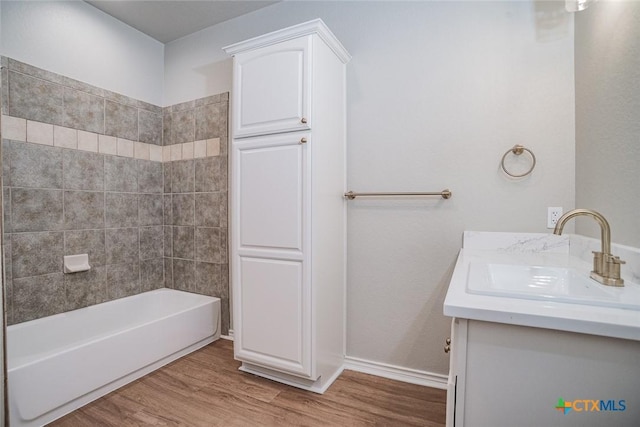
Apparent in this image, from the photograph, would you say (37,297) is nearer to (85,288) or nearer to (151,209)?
(85,288)

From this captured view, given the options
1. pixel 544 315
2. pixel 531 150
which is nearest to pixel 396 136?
pixel 531 150

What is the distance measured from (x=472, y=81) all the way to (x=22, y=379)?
107 inches

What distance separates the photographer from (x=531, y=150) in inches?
62.6

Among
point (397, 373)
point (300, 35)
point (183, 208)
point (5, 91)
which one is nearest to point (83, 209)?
point (183, 208)

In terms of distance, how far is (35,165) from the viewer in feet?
6.34

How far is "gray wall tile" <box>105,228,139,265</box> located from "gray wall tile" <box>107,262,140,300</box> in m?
0.05

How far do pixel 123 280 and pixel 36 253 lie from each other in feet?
2.05

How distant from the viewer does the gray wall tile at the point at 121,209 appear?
2.34 metres

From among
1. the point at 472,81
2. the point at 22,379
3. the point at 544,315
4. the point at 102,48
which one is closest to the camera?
the point at 544,315

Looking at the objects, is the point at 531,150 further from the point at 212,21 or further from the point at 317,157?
the point at 212,21

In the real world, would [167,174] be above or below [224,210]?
above

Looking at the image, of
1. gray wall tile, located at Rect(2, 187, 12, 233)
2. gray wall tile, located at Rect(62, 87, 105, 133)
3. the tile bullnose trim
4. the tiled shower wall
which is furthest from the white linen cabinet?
gray wall tile, located at Rect(2, 187, 12, 233)

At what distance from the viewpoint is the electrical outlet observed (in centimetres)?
154

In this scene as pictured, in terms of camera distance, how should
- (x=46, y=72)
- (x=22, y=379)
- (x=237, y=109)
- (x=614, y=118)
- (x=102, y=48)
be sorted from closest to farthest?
(x=614, y=118) → (x=22, y=379) → (x=237, y=109) → (x=46, y=72) → (x=102, y=48)
